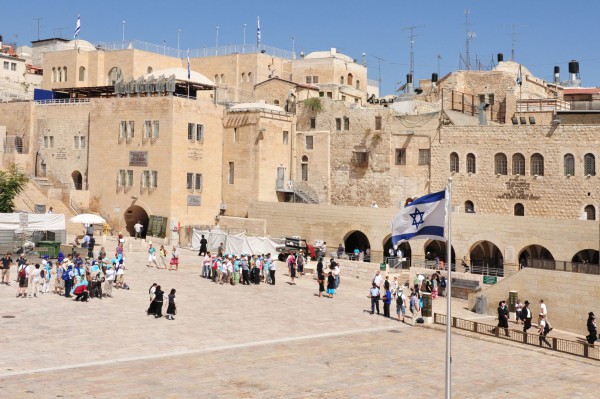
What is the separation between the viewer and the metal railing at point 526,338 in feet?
77.6

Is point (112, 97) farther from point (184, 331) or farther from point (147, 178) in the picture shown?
point (184, 331)

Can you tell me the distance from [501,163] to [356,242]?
33.2 feet

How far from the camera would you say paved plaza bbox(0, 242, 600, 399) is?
1788 centimetres

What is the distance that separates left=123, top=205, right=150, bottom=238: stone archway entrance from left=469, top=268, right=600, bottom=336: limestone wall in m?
21.7

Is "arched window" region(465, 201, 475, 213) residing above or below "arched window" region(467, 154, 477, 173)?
below

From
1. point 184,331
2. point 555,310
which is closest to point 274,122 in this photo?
point 555,310

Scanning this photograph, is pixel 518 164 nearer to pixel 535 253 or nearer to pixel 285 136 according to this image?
pixel 535 253

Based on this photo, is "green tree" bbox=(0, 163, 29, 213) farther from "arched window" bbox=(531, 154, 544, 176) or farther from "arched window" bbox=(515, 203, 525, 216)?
"arched window" bbox=(531, 154, 544, 176)

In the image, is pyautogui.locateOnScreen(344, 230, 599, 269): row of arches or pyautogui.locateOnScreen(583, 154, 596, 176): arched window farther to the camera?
pyautogui.locateOnScreen(583, 154, 596, 176): arched window

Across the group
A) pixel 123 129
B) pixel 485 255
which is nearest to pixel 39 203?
pixel 123 129

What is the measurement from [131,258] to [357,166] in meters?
16.9

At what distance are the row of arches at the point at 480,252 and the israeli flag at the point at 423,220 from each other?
22073 millimetres

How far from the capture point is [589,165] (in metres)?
40.5

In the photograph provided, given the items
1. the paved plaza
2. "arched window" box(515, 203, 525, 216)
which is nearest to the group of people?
the paved plaza
